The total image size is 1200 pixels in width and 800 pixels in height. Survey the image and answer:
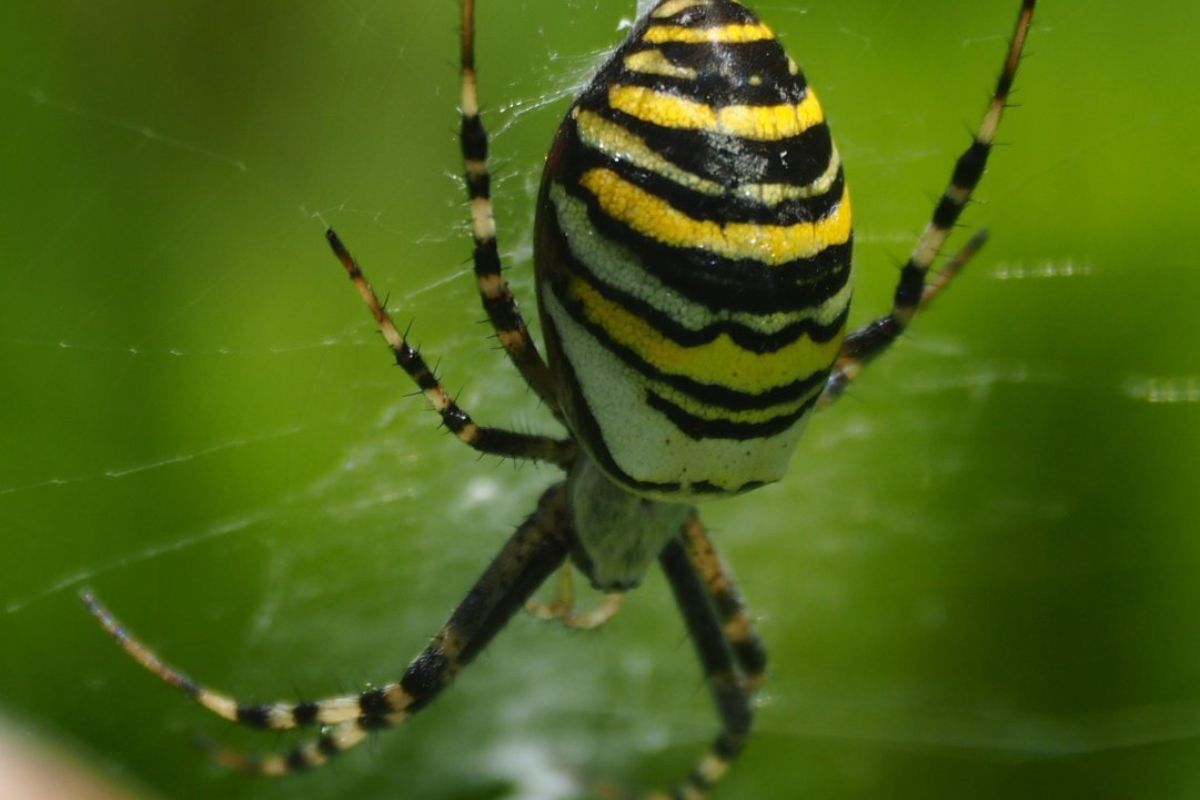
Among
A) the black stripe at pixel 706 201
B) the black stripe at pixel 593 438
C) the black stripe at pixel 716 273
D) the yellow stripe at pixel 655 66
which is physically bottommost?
the black stripe at pixel 593 438

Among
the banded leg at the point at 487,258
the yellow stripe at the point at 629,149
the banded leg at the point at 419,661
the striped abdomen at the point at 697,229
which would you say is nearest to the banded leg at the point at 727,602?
the banded leg at the point at 419,661

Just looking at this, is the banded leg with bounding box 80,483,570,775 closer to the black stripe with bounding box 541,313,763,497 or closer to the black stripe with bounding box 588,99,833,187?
the black stripe with bounding box 541,313,763,497

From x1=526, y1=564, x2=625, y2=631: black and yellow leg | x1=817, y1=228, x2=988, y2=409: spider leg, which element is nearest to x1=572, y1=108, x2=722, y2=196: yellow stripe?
x1=817, y1=228, x2=988, y2=409: spider leg

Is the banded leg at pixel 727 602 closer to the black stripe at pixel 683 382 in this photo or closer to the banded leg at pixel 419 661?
the banded leg at pixel 419 661

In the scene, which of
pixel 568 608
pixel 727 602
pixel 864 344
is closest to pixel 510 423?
pixel 568 608

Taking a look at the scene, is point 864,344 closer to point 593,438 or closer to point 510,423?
point 593,438

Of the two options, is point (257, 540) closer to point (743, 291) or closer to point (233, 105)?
point (233, 105)

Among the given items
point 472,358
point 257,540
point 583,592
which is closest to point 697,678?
point 583,592
